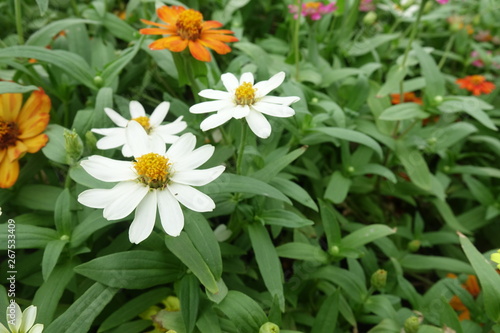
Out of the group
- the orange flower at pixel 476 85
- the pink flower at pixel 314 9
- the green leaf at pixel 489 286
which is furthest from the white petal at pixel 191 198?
the orange flower at pixel 476 85

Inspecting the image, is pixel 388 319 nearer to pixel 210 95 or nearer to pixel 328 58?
pixel 210 95

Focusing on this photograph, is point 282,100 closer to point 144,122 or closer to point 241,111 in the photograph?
point 241,111

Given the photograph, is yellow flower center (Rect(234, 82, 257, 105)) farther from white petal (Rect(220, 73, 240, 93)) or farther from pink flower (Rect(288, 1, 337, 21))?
pink flower (Rect(288, 1, 337, 21))

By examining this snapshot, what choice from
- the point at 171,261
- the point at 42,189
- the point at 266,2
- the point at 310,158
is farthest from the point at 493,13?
the point at 42,189

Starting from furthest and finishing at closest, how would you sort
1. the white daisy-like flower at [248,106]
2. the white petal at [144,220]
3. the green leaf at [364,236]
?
1. the green leaf at [364,236]
2. the white daisy-like flower at [248,106]
3. the white petal at [144,220]

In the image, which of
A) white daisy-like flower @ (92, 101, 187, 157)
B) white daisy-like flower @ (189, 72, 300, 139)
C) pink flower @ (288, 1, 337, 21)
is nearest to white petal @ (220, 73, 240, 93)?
white daisy-like flower @ (189, 72, 300, 139)

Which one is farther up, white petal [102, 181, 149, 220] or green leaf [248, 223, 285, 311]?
white petal [102, 181, 149, 220]

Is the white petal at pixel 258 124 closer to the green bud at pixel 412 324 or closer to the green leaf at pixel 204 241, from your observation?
the green leaf at pixel 204 241
